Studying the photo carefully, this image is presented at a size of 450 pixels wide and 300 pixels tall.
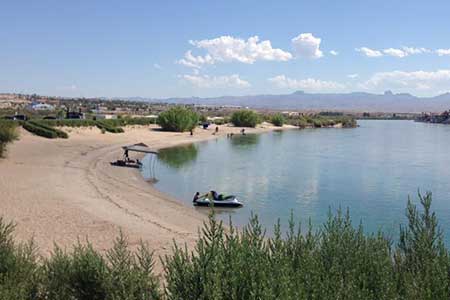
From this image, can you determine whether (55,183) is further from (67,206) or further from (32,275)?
(32,275)

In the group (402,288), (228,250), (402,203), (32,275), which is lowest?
(402,203)

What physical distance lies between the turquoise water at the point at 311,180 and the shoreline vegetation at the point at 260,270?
333 inches

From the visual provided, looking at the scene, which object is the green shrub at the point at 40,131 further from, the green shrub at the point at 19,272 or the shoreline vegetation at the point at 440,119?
the shoreline vegetation at the point at 440,119

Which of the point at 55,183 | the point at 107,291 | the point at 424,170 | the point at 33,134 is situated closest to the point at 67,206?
the point at 55,183

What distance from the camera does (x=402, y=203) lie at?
2758cm

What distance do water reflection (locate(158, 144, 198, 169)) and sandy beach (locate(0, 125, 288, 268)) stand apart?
16.9 ft

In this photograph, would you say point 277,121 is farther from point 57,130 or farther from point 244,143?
point 57,130

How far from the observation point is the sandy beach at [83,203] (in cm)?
1680

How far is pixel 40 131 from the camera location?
178 feet

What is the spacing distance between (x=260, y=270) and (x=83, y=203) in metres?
18.8

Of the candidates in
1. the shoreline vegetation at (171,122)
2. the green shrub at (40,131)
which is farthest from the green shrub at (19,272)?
the green shrub at (40,131)

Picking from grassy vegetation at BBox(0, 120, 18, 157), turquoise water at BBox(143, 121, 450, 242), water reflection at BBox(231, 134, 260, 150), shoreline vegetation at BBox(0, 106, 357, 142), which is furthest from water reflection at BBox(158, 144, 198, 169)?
grassy vegetation at BBox(0, 120, 18, 157)

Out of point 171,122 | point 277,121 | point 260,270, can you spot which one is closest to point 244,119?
point 277,121

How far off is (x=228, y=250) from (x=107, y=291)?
208cm
